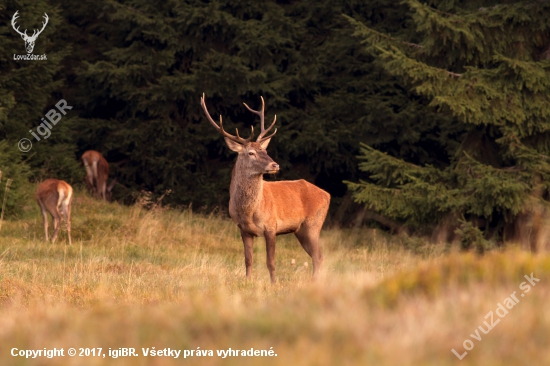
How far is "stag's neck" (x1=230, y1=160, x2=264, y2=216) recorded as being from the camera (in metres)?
9.19

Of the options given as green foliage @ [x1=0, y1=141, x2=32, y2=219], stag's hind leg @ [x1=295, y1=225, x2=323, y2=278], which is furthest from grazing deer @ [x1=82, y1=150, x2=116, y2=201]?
stag's hind leg @ [x1=295, y1=225, x2=323, y2=278]

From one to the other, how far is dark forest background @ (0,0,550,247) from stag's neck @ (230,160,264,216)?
509 centimetres

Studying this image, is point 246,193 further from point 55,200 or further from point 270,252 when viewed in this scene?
point 55,200

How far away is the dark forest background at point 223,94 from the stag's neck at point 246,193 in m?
5.09

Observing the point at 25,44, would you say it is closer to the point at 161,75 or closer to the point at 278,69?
the point at 161,75

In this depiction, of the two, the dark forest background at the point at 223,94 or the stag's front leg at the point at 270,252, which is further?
the dark forest background at the point at 223,94

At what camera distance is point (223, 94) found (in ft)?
64.7

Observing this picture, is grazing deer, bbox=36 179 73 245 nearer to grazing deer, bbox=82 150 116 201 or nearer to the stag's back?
the stag's back

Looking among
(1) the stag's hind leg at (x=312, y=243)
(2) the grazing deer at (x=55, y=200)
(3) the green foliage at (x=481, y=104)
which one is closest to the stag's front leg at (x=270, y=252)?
(1) the stag's hind leg at (x=312, y=243)

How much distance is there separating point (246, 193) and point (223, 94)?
10780 mm

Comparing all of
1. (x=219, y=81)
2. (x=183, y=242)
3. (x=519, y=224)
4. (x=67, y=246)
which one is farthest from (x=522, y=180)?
(x=219, y=81)

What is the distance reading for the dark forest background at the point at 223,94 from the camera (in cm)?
1720

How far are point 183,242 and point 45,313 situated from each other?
8.42 meters

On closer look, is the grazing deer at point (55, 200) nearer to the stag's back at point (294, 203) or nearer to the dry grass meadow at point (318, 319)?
the stag's back at point (294, 203)
